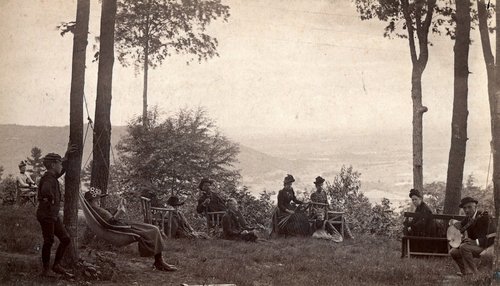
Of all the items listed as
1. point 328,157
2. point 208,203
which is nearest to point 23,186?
point 208,203

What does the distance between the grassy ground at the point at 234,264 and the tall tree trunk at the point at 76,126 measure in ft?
Answer: 1.91

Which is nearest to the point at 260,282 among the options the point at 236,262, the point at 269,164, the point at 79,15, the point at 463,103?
the point at 236,262

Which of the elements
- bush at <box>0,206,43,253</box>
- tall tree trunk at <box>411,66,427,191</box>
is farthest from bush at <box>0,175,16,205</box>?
tall tree trunk at <box>411,66,427,191</box>

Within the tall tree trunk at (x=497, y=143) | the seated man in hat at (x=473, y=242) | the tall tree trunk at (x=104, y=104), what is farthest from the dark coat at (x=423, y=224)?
the tall tree trunk at (x=104, y=104)

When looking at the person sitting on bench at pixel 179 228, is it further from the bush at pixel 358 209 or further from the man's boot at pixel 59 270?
the bush at pixel 358 209

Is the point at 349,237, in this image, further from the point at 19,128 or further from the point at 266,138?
the point at 19,128

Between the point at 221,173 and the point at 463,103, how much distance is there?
35.0 feet

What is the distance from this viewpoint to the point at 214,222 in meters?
14.1

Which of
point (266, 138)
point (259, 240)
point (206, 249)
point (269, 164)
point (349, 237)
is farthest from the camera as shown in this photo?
point (266, 138)

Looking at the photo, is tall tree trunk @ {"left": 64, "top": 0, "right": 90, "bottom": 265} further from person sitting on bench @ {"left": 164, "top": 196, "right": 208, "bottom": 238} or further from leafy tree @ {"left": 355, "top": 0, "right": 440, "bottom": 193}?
leafy tree @ {"left": 355, "top": 0, "right": 440, "bottom": 193}

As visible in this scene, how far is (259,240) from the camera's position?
13000 millimetres

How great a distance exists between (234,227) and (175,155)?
8.21 metres

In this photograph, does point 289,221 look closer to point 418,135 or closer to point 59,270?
point 418,135

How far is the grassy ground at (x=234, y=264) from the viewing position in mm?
7922
